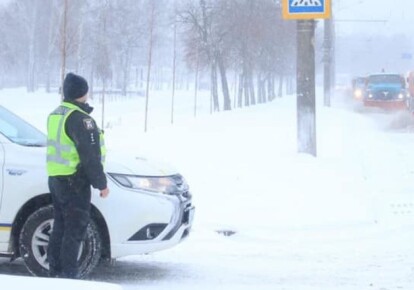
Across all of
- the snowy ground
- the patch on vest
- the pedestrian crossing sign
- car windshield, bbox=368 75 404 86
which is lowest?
the snowy ground

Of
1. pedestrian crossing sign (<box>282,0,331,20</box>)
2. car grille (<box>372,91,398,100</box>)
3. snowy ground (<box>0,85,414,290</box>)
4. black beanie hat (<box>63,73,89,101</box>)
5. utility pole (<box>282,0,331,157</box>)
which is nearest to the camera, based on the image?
black beanie hat (<box>63,73,89,101</box>)

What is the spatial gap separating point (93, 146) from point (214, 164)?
7532 millimetres

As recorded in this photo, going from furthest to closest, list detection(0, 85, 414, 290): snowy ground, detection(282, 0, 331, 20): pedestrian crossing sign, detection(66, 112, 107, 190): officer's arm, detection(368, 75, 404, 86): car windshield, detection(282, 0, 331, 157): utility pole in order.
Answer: detection(368, 75, 404, 86): car windshield → detection(282, 0, 331, 157): utility pole → detection(282, 0, 331, 20): pedestrian crossing sign → detection(0, 85, 414, 290): snowy ground → detection(66, 112, 107, 190): officer's arm

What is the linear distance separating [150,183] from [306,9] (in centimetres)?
744

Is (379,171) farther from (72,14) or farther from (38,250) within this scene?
(72,14)

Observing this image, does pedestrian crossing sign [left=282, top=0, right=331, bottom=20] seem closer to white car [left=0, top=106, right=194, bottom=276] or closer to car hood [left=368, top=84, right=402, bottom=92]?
white car [left=0, top=106, right=194, bottom=276]

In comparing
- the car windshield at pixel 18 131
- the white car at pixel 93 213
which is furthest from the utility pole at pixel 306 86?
the white car at pixel 93 213

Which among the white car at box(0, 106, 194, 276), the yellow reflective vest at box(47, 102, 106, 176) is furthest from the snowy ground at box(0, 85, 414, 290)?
the yellow reflective vest at box(47, 102, 106, 176)

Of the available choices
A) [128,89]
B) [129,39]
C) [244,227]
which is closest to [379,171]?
[244,227]

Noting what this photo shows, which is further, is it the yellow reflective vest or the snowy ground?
the snowy ground

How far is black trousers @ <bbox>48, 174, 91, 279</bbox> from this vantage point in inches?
229

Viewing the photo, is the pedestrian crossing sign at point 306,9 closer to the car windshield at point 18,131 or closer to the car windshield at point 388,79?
the car windshield at point 18,131

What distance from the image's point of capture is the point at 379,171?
1495cm

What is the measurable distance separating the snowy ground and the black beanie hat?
1688 mm
